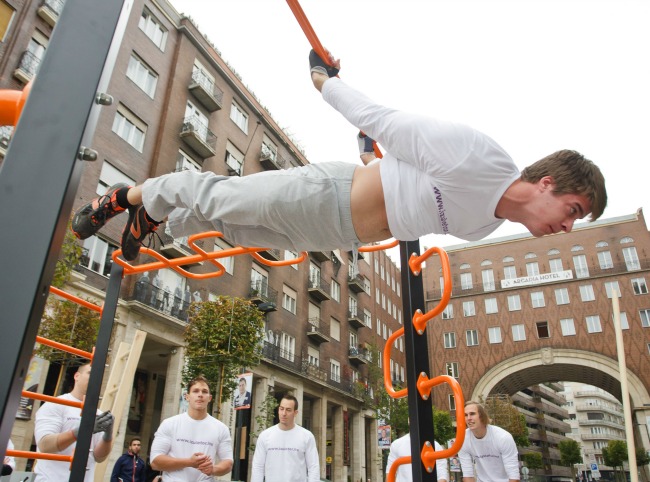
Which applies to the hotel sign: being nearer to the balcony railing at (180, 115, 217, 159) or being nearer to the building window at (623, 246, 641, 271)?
the building window at (623, 246, 641, 271)

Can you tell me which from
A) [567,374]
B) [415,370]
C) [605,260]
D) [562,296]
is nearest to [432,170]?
[415,370]

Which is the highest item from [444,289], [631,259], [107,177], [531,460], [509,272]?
[509,272]

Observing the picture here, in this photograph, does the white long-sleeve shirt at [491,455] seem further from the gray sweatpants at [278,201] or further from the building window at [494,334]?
the building window at [494,334]

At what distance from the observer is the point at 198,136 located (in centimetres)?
1905

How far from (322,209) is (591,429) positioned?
9912 cm

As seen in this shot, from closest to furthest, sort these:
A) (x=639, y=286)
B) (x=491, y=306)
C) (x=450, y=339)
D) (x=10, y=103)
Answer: (x=10, y=103) < (x=639, y=286) < (x=450, y=339) < (x=491, y=306)

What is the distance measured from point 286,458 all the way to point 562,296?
116 feet

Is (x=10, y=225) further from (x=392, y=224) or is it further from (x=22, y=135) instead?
(x=392, y=224)

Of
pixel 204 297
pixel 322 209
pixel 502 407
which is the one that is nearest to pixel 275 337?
pixel 204 297

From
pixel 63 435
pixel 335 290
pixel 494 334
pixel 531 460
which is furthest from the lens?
pixel 531 460

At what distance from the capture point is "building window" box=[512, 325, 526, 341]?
116 feet

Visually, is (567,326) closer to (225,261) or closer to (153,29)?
(225,261)

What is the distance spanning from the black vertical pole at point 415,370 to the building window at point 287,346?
20971mm

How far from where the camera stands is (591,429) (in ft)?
276
